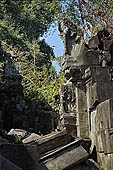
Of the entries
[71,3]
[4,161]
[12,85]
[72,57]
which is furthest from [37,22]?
[4,161]

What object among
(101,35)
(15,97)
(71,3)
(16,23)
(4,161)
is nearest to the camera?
(4,161)

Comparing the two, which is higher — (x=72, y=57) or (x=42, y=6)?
(x=42, y=6)

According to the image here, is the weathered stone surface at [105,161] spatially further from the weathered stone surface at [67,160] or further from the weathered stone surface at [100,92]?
the weathered stone surface at [100,92]

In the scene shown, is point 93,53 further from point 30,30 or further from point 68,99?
point 30,30

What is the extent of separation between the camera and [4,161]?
3.50 metres

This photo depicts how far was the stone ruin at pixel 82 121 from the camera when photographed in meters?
5.30

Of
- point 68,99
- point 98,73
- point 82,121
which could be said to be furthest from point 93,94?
point 68,99

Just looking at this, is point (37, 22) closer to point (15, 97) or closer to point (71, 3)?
point (71, 3)

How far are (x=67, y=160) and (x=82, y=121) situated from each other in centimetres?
160

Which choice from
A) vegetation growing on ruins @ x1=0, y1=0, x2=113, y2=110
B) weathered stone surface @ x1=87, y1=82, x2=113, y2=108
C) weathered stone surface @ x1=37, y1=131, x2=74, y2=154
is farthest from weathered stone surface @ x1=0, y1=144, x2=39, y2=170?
vegetation growing on ruins @ x1=0, y1=0, x2=113, y2=110

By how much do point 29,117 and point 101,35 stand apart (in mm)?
9820

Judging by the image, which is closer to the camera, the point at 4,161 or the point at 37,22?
the point at 4,161

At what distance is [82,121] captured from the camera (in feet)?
23.1

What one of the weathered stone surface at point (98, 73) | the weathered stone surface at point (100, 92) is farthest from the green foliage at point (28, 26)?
the weathered stone surface at point (100, 92)
